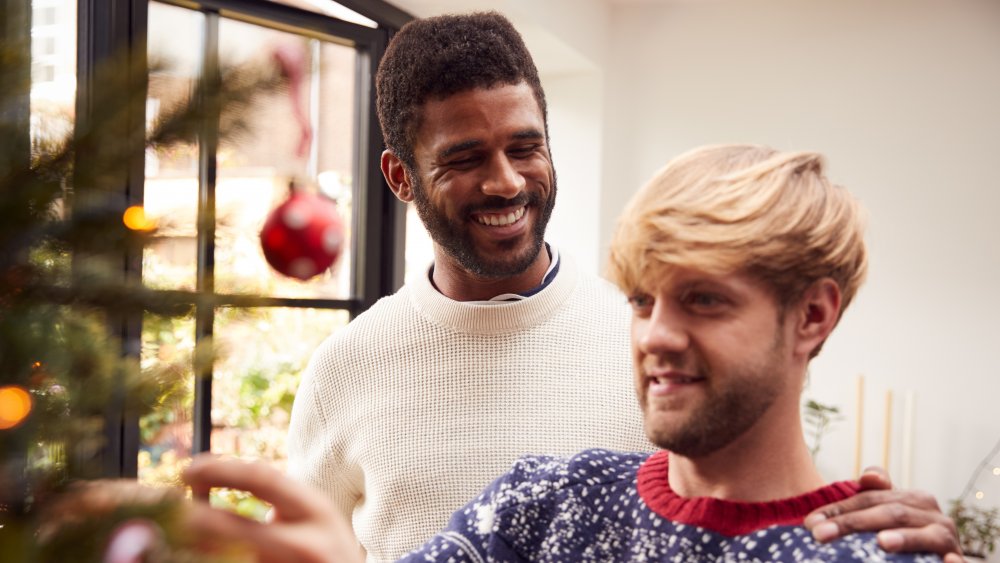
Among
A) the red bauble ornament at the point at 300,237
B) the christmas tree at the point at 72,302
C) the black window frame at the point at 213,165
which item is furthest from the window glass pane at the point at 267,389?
the christmas tree at the point at 72,302

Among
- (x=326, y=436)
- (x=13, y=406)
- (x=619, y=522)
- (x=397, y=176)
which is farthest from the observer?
(x=397, y=176)

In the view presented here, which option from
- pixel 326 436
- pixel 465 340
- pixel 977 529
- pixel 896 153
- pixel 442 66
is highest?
pixel 896 153

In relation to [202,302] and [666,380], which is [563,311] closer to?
[666,380]

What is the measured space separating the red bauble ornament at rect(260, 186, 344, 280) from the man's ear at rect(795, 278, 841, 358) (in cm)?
59

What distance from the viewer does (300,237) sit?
504mm

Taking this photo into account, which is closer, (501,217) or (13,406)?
(13,406)

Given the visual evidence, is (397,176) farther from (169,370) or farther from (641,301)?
(169,370)

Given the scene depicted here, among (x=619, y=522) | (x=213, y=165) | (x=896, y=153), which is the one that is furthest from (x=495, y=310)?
(x=896, y=153)

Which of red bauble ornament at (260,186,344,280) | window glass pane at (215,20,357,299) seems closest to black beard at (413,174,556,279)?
window glass pane at (215,20,357,299)

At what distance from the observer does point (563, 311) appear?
1599 mm

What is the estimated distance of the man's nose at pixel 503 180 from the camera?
4.83 ft

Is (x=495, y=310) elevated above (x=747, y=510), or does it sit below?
above

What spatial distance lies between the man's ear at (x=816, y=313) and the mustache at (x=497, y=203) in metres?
0.59

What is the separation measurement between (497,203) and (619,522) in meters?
0.58
